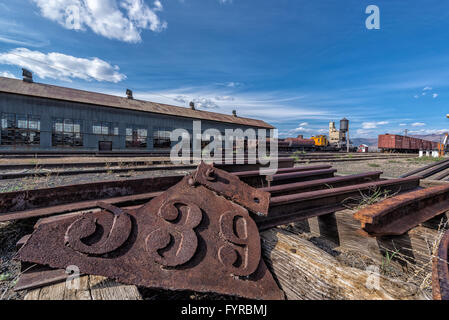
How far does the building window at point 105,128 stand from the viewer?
17.7 m

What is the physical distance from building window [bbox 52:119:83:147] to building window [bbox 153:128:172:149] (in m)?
6.56

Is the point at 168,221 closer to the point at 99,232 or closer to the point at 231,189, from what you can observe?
the point at 99,232

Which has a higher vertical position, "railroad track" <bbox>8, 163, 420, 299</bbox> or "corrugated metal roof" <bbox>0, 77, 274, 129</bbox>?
"corrugated metal roof" <bbox>0, 77, 274, 129</bbox>

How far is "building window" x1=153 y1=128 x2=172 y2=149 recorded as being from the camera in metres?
21.4

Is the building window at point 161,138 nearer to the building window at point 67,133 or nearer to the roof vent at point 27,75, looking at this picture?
the building window at point 67,133

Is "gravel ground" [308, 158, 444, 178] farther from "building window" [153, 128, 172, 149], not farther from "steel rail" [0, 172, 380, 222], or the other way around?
"building window" [153, 128, 172, 149]

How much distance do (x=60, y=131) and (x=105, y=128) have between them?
10.7 feet

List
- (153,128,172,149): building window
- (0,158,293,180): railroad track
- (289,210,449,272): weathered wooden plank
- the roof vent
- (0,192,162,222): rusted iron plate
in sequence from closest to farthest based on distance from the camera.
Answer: (0,192,162,222): rusted iron plate, (289,210,449,272): weathered wooden plank, (0,158,293,180): railroad track, the roof vent, (153,128,172,149): building window

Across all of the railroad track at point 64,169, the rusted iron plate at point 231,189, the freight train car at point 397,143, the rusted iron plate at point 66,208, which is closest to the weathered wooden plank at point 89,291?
the rusted iron plate at point 66,208

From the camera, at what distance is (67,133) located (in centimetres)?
1666

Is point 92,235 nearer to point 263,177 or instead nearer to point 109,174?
point 263,177

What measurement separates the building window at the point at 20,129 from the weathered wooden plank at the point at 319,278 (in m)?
21.0

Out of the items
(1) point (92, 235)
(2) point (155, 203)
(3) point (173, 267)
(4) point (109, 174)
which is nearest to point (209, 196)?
(2) point (155, 203)

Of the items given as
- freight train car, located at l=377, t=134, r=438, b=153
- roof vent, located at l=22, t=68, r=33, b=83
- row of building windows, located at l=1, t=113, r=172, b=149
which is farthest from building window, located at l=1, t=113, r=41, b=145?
→ freight train car, located at l=377, t=134, r=438, b=153
